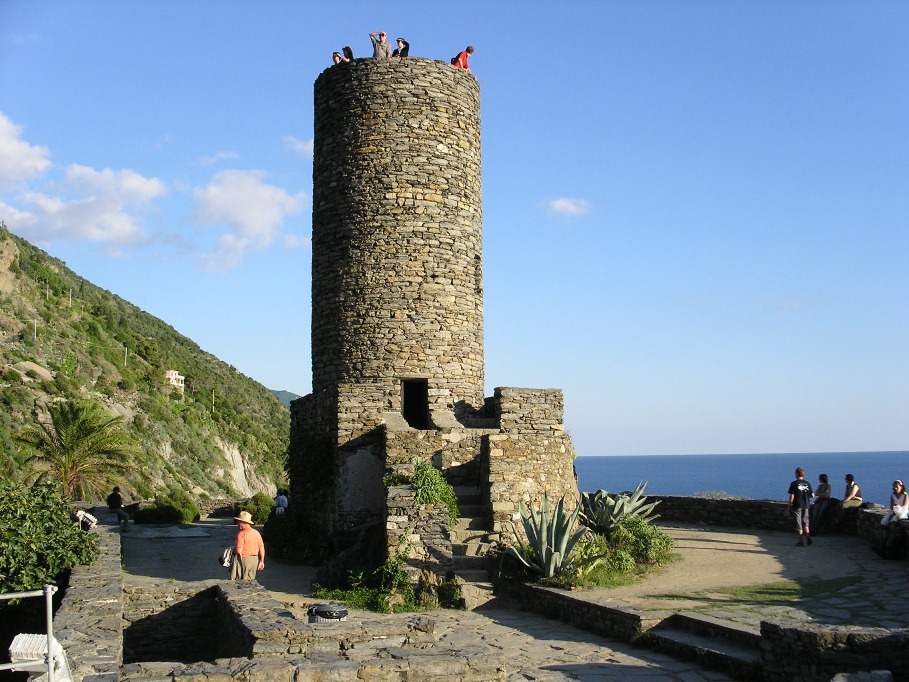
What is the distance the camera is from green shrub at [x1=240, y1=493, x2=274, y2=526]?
1002 inches

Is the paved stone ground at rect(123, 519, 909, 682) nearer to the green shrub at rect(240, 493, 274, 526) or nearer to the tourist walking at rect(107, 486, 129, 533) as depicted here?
the tourist walking at rect(107, 486, 129, 533)

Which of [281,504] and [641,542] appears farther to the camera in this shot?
[281,504]

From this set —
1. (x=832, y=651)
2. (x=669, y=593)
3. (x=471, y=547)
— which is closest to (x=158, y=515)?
(x=471, y=547)

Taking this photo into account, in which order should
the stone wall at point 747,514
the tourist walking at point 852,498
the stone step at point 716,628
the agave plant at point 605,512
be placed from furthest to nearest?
1. the tourist walking at point 852,498
2. the stone wall at point 747,514
3. the agave plant at point 605,512
4. the stone step at point 716,628

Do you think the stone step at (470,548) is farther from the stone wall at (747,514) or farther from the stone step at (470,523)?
the stone wall at (747,514)

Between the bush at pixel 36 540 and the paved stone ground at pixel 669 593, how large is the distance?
1292 mm

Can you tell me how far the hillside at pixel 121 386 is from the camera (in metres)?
37.0

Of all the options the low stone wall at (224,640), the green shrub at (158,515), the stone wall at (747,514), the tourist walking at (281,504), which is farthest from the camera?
the green shrub at (158,515)

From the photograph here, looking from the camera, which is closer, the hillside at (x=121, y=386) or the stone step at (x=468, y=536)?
the stone step at (x=468, y=536)

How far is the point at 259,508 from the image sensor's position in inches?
1038

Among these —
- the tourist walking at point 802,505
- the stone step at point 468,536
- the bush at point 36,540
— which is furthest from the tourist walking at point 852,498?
the bush at point 36,540

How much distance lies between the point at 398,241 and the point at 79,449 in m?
11.5

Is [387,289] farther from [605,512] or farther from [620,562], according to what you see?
[620,562]

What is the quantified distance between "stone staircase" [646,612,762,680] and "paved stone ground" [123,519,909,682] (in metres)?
0.15
